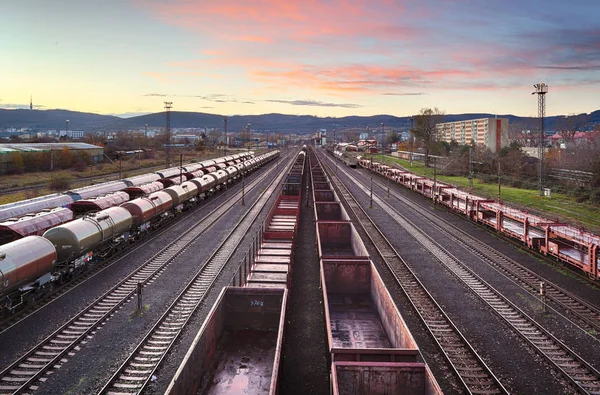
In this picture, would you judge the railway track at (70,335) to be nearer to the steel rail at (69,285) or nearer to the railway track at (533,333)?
the steel rail at (69,285)

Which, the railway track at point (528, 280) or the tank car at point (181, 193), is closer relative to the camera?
the railway track at point (528, 280)

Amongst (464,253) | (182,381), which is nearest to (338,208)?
(464,253)

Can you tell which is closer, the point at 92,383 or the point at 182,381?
the point at 182,381

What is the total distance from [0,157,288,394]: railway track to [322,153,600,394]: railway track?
53.5 ft

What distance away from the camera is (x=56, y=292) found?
21016mm

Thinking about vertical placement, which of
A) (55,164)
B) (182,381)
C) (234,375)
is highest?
(55,164)

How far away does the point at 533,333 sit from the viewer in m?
16.8

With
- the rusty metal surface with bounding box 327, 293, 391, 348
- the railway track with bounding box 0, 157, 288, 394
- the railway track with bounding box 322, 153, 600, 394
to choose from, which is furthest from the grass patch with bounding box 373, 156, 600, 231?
the railway track with bounding box 0, 157, 288, 394

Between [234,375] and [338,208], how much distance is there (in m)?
28.0

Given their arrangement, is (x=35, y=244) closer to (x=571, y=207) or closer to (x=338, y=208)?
(x=338, y=208)

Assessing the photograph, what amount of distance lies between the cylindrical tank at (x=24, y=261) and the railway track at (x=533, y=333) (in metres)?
20.2

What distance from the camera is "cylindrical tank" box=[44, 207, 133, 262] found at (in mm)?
21859

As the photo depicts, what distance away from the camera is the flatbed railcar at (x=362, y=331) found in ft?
36.6

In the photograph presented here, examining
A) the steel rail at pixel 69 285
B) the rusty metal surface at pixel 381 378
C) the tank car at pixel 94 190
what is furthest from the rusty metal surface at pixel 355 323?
the tank car at pixel 94 190
